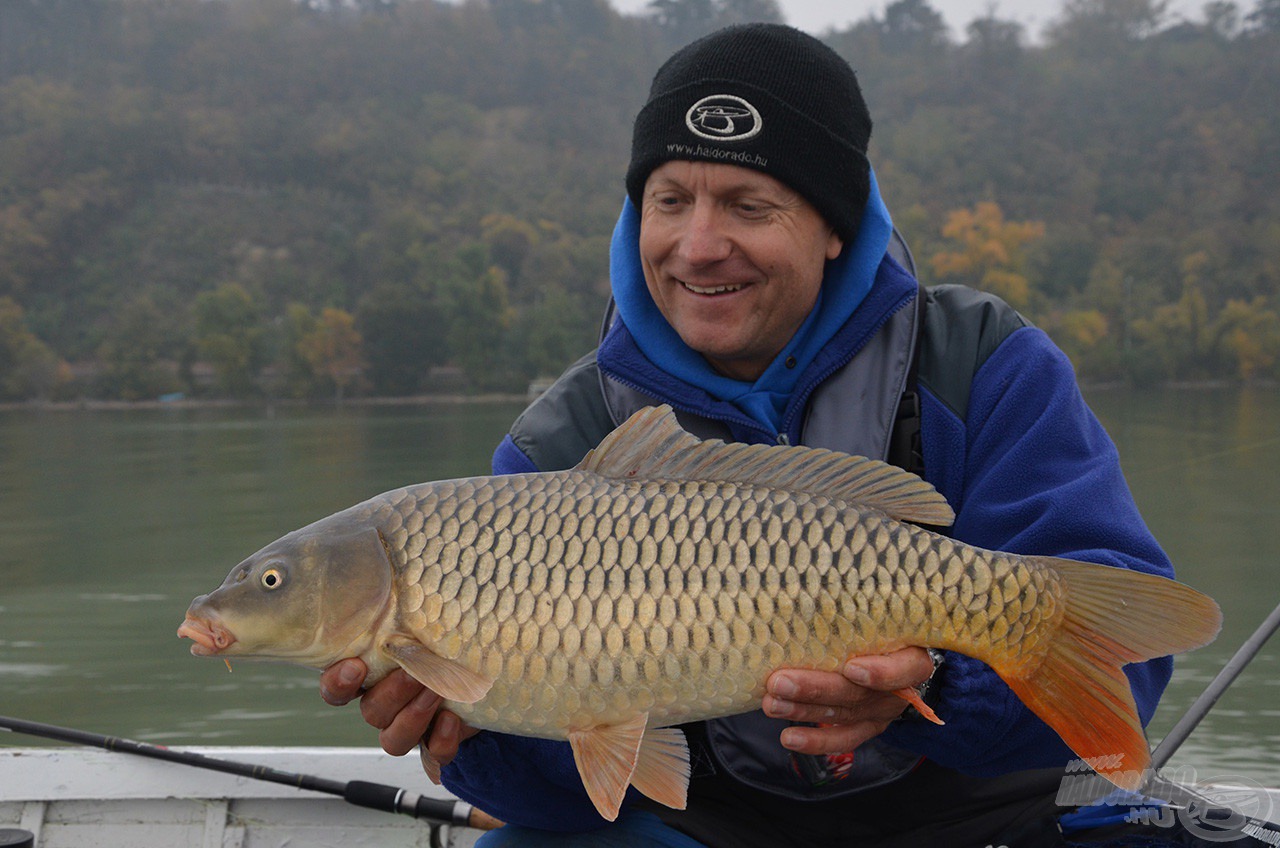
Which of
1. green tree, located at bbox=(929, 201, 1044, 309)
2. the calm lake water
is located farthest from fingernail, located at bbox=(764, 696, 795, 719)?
green tree, located at bbox=(929, 201, 1044, 309)

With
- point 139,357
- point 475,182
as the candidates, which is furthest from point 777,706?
point 475,182

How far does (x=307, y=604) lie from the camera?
69.4 inches

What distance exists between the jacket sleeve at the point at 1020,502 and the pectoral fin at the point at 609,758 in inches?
19.3

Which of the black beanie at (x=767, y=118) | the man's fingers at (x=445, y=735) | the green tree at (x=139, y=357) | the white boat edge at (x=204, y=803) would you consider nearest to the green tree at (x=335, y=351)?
the green tree at (x=139, y=357)

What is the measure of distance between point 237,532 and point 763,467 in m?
14.8

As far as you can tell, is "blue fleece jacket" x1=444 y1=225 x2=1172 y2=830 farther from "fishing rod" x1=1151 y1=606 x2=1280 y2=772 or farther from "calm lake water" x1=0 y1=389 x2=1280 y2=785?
"calm lake water" x1=0 y1=389 x2=1280 y2=785

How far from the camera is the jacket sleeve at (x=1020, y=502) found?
1973mm

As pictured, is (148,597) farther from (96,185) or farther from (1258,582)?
(96,185)

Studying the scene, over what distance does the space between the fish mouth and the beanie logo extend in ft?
3.89

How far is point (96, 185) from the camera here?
5522 cm

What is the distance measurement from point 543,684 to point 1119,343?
4401cm

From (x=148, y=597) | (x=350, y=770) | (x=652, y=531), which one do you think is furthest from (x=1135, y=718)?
(x=148, y=597)

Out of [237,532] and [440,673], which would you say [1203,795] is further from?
[237,532]

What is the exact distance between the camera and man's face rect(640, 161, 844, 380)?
7.52 feet
